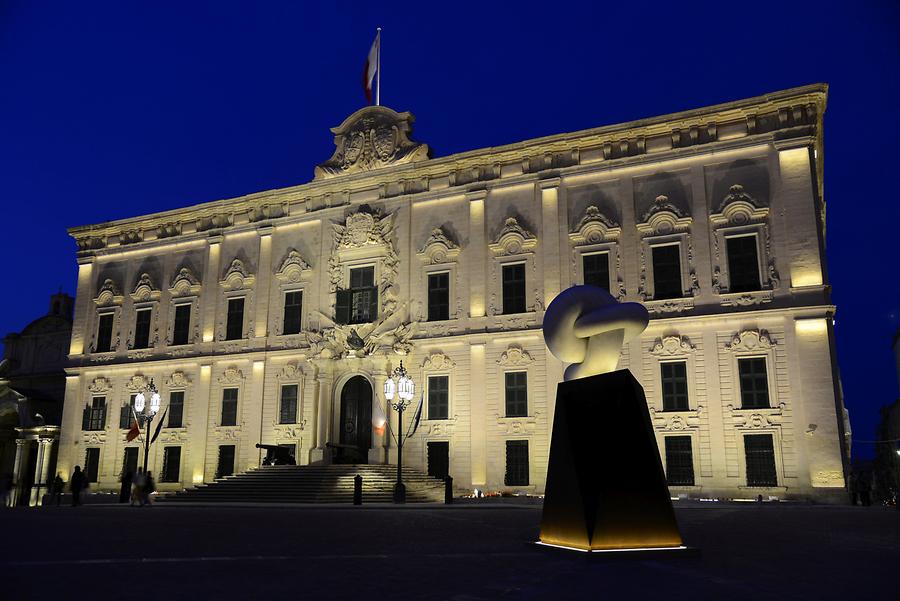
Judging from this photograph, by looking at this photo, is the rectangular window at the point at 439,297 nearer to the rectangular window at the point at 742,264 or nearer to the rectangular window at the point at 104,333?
the rectangular window at the point at 742,264

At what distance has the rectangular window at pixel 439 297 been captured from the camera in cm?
2911

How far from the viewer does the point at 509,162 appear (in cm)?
2905

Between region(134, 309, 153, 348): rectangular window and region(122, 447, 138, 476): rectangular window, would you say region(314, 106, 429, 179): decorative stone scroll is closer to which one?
region(134, 309, 153, 348): rectangular window

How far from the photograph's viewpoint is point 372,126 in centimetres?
3206

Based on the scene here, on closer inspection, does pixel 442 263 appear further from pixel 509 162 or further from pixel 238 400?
pixel 238 400

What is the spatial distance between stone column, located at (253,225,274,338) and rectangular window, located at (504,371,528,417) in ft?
38.1

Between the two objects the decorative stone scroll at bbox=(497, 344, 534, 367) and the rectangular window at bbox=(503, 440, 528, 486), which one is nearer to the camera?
the rectangular window at bbox=(503, 440, 528, 486)

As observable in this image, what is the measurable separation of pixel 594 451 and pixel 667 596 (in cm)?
310

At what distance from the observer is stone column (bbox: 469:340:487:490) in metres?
27.0

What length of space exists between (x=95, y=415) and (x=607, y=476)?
32452mm

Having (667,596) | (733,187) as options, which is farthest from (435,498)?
(667,596)

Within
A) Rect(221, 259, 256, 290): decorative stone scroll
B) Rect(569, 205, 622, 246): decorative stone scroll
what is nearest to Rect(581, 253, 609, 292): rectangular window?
Rect(569, 205, 622, 246): decorative stone scroll

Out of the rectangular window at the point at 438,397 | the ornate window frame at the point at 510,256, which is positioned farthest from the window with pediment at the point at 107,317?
the ornate window frame at the point at 510,256

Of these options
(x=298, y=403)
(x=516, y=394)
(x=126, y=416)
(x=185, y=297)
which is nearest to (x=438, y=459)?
(x=516, y=394)
